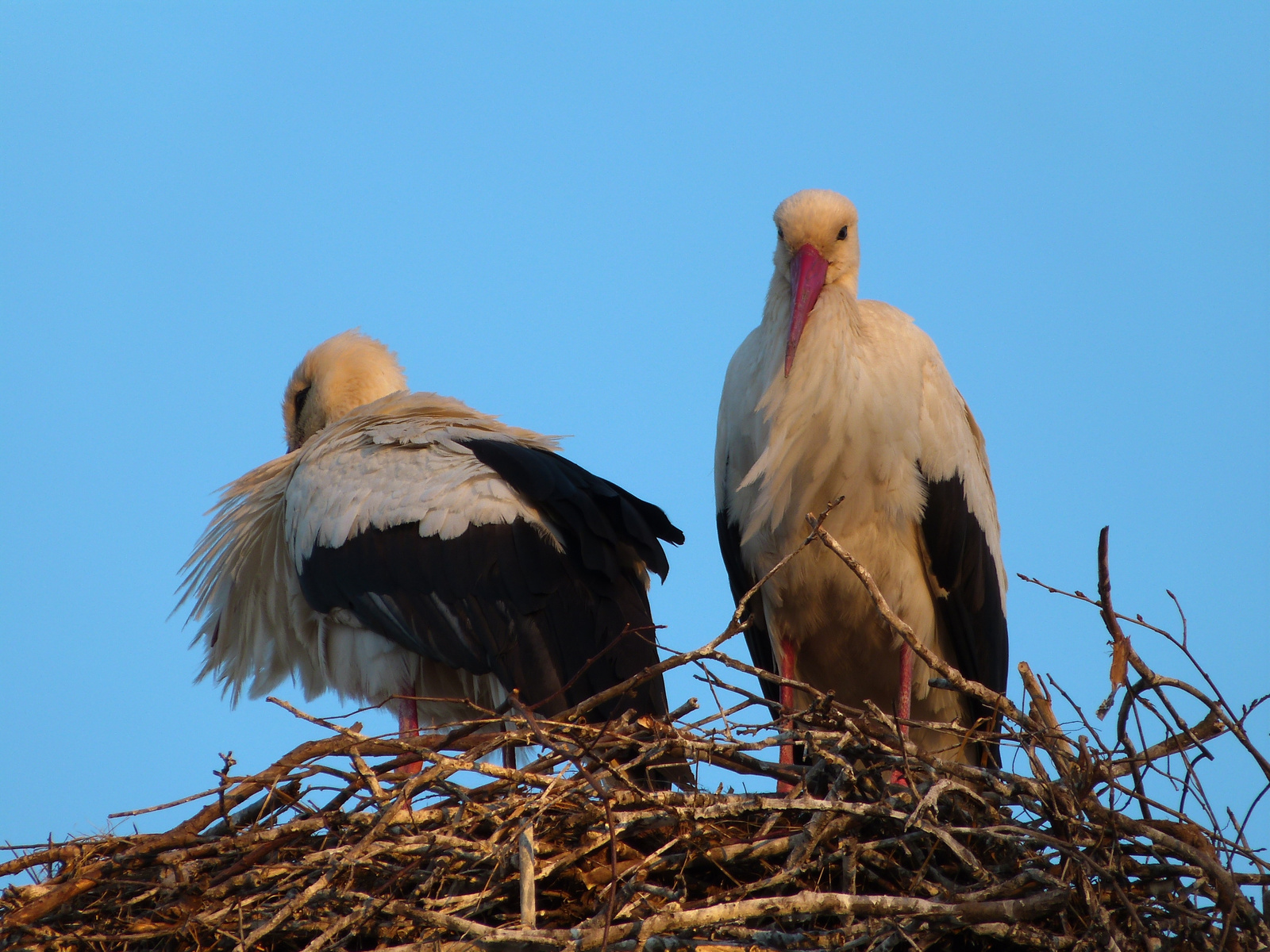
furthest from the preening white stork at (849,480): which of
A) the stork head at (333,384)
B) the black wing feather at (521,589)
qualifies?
the stork head at (333,384)

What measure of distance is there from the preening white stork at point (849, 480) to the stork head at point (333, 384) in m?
1.75

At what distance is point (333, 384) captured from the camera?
542 cm

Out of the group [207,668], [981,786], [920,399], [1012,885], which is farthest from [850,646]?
[207,668]

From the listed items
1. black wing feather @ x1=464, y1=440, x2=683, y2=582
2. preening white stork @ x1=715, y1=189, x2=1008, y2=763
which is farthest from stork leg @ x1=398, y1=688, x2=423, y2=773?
preening white stork @ x1=715, y1=189, x2=1008, y2=763

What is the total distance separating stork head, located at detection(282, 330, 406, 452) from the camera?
542 centimetres

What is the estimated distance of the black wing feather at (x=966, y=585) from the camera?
4.05 meters

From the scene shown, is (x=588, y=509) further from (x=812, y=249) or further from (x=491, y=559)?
(x=812, y=249)

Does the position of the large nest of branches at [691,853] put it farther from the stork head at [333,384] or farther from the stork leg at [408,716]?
the stork head at [333,384]

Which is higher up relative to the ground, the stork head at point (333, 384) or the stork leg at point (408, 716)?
the stork head at point (333, 384)

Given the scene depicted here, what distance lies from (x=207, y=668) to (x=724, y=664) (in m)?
2.61

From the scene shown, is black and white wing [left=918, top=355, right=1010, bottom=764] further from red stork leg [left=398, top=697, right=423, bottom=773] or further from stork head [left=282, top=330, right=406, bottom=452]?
stork head [left=282, top=330, right=406, bottom=452]

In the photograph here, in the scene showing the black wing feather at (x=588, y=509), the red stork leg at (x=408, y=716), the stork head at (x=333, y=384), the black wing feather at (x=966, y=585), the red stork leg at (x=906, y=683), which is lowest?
the red stork leg at (x=906, y=683)

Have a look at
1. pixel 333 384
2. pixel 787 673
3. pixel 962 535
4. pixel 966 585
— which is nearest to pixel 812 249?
pixel 962 535

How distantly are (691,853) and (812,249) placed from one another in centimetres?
180
